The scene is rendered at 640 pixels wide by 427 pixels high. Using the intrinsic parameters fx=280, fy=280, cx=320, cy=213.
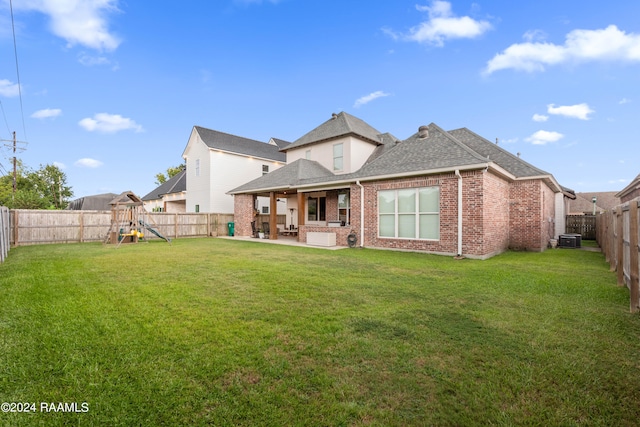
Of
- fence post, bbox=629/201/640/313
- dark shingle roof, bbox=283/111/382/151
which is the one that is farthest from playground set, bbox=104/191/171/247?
fence post, bbox=629/201/640/313

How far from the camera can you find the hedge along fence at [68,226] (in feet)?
45.8

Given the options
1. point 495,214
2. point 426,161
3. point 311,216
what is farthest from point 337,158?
point 495,214

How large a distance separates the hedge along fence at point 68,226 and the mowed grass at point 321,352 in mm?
11678

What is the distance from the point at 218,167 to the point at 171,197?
9.91 m

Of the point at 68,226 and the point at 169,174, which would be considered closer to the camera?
the point at 68,226

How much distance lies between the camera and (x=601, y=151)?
1731 cm

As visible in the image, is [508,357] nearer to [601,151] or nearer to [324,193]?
[324,193]

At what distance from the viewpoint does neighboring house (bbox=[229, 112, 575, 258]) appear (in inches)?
380

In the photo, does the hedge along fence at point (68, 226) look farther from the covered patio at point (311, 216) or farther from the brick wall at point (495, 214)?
the brick wall at point (495, 214)

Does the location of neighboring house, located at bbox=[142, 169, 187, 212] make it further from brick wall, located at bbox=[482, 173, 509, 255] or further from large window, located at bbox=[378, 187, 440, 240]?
brick wall, located at bbox=[482, 173, 509, 255]

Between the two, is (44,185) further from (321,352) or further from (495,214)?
(495,214)

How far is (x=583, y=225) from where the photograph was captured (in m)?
18.0

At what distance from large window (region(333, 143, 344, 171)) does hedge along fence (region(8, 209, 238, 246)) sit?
425 inches

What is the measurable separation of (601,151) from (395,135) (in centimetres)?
1243
